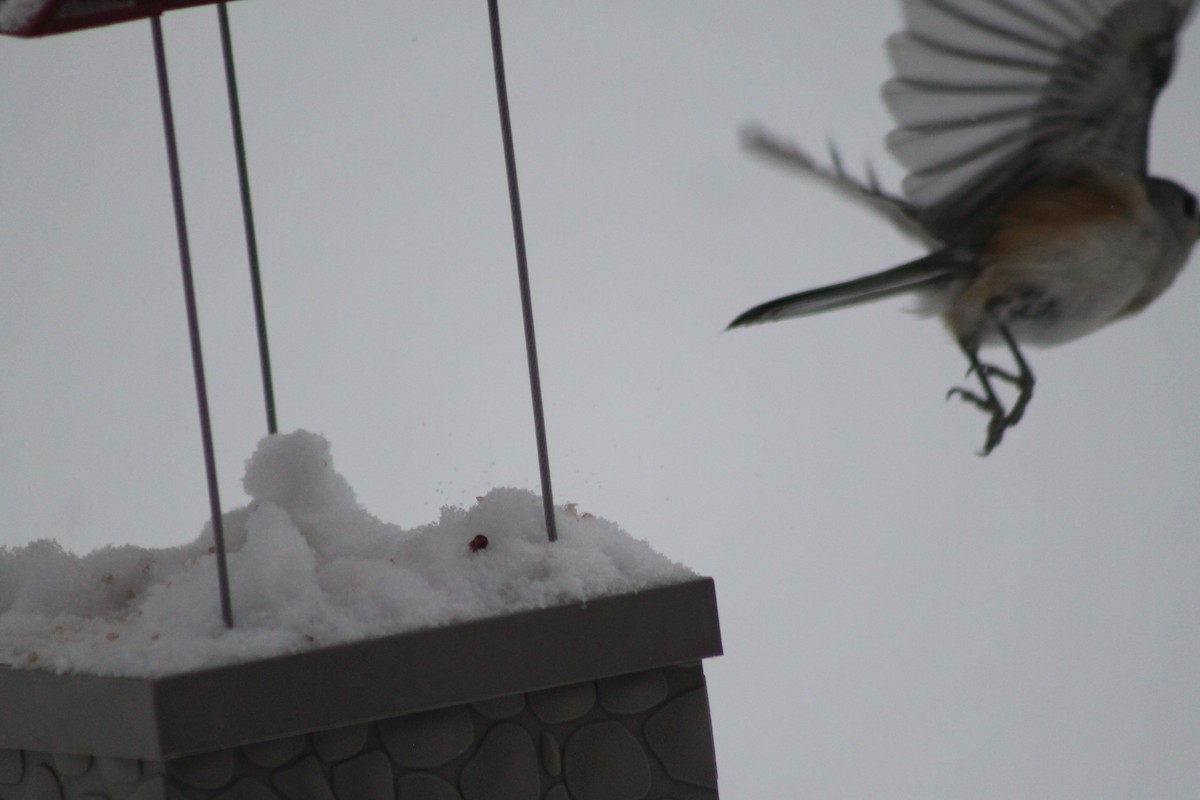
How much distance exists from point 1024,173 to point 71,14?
0.77 metres

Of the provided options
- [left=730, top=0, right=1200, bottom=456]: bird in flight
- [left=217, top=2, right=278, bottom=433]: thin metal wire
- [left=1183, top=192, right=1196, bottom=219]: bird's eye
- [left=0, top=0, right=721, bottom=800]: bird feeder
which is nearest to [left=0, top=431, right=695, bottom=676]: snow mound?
[left=0, top=0, right=721, bottom=800]: bird feeder

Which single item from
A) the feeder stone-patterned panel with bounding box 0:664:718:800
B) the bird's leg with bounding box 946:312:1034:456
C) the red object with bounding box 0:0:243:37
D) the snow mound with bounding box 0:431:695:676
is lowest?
the feeder stone-patterned panel with bounding box 0:664:718:800

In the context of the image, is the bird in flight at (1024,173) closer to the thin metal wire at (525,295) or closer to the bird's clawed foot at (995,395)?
the bird's clawed foot at (995,395)

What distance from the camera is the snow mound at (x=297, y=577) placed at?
0.81 metres

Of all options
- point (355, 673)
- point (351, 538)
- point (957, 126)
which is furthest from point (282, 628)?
point (957, 126)

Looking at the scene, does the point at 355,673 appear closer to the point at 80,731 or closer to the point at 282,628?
the point at 282,628

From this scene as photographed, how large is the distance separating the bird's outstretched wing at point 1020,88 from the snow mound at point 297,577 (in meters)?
0.43

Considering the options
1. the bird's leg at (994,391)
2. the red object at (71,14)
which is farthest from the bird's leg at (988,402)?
the red object at (71,14)

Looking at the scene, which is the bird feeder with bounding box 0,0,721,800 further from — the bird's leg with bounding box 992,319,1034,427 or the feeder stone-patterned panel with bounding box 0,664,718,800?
the bird's leg with bounding box 992,319,1034,427

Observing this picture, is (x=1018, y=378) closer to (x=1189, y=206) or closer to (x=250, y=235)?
(x=1189, y=206)

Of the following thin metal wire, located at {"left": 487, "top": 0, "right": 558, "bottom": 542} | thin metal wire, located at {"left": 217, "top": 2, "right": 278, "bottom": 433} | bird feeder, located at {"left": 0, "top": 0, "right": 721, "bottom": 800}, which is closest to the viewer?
bird feeder, located at {"left": 0, "top": 0, "right": 721, "bottom": 800}

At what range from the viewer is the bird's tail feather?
96cm

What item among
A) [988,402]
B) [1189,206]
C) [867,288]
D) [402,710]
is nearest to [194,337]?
[402,710]

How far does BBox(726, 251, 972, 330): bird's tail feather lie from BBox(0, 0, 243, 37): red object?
0.48m
